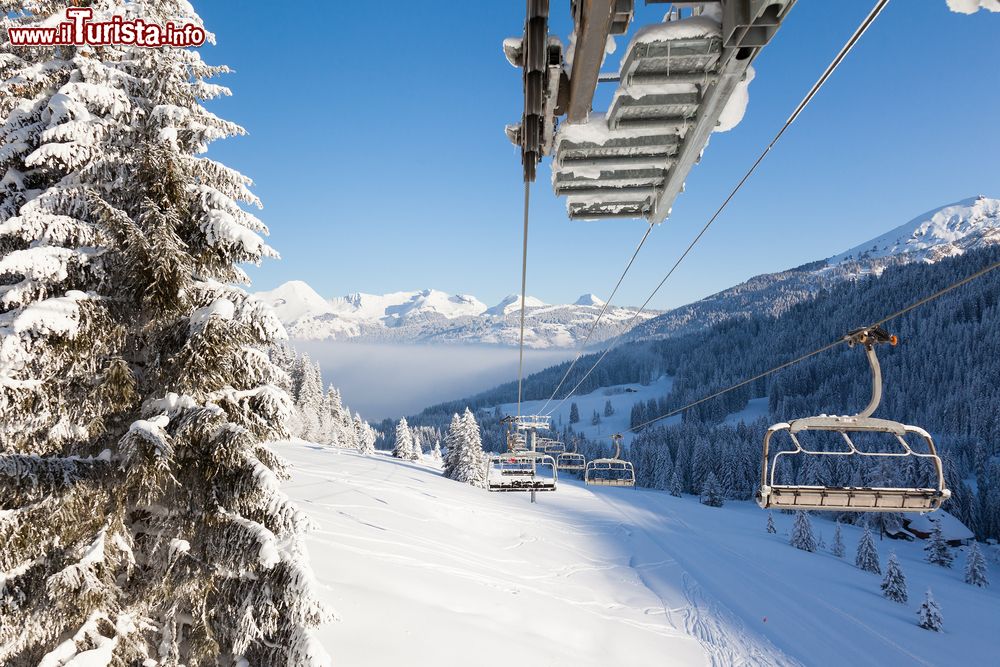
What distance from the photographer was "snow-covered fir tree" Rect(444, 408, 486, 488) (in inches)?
2132

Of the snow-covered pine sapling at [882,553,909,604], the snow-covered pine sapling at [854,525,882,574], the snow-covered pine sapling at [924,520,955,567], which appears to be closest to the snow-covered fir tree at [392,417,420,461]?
the snow-covered pine sapling at [854,525,882,574]

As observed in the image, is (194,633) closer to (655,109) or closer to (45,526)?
(45,526)

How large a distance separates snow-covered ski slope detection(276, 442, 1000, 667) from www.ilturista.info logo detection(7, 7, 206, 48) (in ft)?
35.7

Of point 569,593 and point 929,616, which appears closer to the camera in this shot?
point 569,593

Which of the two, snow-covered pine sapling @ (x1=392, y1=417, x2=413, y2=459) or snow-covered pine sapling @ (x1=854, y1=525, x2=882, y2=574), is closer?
snow-covered pine sapling @ (x1=854, y1=525, x2=882, y2=574)

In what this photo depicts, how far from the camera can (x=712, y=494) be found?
8812 cm

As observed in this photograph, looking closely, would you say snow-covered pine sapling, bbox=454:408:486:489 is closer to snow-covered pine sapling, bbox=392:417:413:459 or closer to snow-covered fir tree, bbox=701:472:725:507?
snow-covered pine sapling, bbox=392:417:413:459

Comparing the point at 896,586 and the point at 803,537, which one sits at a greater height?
the point at 896,586

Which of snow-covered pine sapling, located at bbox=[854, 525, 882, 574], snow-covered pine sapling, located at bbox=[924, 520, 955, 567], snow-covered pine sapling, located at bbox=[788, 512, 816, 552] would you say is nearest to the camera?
snow-covered pine sapling, located at bbox=[854, 525, 882, 574]

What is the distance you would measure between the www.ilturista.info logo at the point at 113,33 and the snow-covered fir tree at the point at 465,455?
48.2 m

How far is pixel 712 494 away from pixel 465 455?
53.6m

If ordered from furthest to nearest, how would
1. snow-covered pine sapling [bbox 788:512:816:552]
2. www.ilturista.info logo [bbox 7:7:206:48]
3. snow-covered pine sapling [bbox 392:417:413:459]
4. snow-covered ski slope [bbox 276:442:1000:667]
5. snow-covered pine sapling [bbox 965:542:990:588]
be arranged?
1. snow-covered pine sapling [bbox 392:417:413:459]
2. snow-covered pine sapling [bbox 788:512:816:552]
3. snow-covered pine sapling [bbox 965:542:990:588]
4. snow-covered ski slope [bbox 276:442:1000:667]
5. www.ilturista.info logo [bbox 7:7:206:48]

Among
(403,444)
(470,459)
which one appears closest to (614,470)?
(470,459)

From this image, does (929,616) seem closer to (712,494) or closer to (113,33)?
(113,33)
